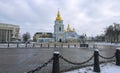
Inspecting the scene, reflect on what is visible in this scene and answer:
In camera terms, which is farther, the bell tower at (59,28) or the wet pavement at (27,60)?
the bell tower at (59,28)

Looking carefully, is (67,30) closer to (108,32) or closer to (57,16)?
(57,16)

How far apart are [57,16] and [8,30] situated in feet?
113

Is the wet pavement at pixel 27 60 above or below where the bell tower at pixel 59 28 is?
below

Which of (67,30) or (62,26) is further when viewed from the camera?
(67,30)

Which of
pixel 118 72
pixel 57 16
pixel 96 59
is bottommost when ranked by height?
pixel 118 72

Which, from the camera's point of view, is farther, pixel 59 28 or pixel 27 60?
pixel 59 28

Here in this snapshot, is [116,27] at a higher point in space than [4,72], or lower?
higher

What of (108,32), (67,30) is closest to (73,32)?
(67,30)

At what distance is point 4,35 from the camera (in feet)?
359

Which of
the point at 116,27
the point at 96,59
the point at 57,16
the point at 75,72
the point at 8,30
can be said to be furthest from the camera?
the point at 8,30

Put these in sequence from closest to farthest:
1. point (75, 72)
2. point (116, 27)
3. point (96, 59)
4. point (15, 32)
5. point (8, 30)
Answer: point (75, 72) < point (96, 59) < point (116, 27) < point (8, 30) < point (15, 32)

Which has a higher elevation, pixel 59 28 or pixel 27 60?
pixel 59 28

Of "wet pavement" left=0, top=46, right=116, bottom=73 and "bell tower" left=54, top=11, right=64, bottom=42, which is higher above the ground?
"bell tower" left=54, top=11, right=64, bottom=42

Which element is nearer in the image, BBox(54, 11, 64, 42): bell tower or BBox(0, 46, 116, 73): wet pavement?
BBox(0, 46, 116, 73): wet pavement
